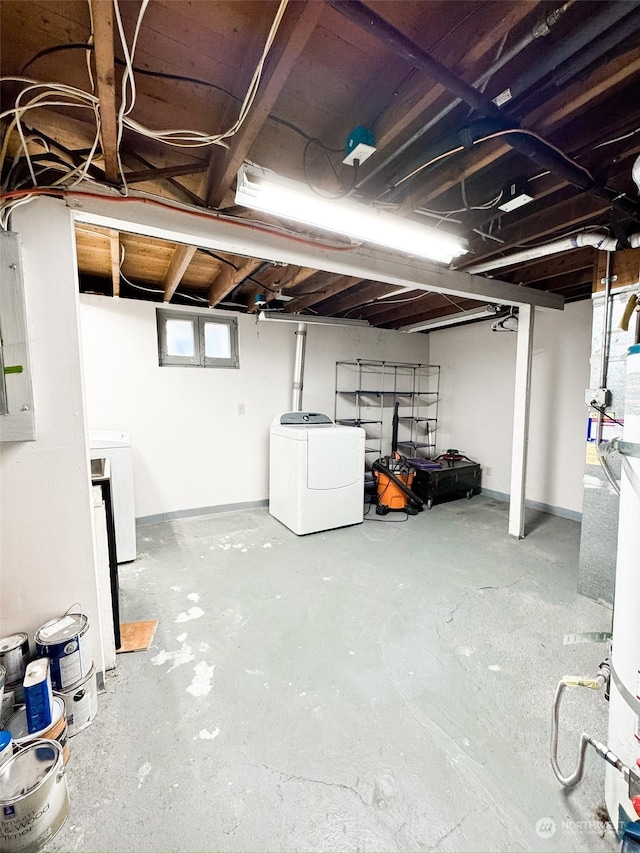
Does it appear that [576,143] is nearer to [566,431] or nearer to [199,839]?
[199,839]

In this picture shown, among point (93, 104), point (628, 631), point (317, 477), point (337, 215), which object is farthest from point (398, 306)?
point (628, 631)

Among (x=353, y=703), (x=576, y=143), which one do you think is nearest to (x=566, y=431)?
(x=576, y=143)

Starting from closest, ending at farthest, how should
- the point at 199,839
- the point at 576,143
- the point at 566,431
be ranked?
the point at 199,839 < the point at 576,143 < the point at 566,431

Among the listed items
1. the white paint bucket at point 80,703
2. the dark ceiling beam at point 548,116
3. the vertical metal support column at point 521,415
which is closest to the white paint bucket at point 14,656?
the white paint bucket at point 80,703

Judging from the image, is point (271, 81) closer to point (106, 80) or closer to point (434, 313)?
point (106, 80)

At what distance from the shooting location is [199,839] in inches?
42.0

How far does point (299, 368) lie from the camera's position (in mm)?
4176

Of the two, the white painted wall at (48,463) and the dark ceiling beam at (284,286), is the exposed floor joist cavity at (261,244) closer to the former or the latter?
the white painted wall at (48,463)

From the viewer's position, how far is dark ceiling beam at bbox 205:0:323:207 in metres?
0.93

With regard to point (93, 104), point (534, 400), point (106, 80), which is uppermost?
point (93, 104)

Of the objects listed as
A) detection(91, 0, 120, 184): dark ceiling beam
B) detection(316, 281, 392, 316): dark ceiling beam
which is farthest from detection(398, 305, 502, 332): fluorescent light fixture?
detection(91, 0, 120, 184): dark ceiling beam

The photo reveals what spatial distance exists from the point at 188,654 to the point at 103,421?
2.53m

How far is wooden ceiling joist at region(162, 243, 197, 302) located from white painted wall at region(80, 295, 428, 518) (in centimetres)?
59

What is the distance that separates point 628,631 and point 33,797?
1.85m
